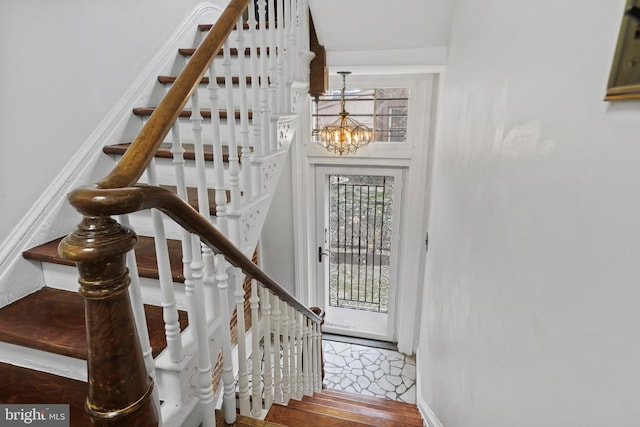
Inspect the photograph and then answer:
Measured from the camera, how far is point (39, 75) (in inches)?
66.2

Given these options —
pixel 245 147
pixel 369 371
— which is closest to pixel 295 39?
pixel 245 147

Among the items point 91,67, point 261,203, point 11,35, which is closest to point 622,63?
point 261,203

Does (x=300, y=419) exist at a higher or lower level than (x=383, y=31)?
lower

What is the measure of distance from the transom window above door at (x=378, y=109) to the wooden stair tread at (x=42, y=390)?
3146 mm

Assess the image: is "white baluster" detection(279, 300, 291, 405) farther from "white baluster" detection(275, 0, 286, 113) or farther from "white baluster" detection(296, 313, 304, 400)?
"white baluster" detection(275, 0, 286, 113)

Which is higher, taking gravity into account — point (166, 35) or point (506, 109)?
point (166, 35)

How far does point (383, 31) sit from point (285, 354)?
6.89 feet

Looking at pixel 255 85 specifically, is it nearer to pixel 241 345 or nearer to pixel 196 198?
pixel 196 198

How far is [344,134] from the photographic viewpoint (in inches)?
138

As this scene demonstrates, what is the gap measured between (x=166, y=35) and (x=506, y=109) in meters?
2.30

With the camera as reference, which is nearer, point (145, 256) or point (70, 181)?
point (145, 256)

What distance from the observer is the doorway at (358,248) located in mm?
4074

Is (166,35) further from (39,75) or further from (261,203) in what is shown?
(261,203)

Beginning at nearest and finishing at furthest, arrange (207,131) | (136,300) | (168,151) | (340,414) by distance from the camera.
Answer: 1. (136,300)
2. (168,151)
3. (340,414)
4. (207,131)
